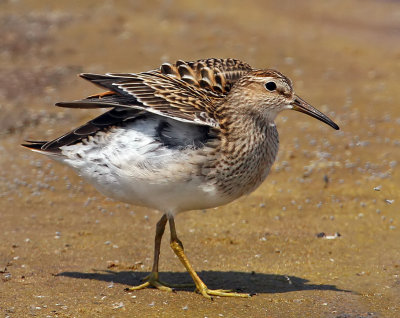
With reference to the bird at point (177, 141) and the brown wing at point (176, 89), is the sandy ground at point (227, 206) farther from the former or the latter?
the brown wing at point (176, 89)

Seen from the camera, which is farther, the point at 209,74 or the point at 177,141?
the point at 209,74

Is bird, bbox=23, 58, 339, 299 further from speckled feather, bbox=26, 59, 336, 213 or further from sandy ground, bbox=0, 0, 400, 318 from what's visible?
sandy ground, bbox=0, 0, 400, 318

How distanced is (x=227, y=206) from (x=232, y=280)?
226cm

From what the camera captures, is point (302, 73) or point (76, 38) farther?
point (76, 38)

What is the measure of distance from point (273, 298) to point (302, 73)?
874 cm

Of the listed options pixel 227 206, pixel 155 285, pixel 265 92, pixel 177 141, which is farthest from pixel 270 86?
pixel 227 206

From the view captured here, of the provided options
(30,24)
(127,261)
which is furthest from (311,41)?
(127,261)

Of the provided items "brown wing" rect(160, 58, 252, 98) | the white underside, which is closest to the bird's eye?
"brown wing" rect(160, 58, 252, 98)

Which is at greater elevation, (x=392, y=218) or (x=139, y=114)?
(x=139, y=114)

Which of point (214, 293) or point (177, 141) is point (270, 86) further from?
point (214, 293)

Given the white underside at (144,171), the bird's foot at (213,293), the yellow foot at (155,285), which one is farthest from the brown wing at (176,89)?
the yellow foot at (155,285)

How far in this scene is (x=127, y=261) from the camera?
8102 millimetres

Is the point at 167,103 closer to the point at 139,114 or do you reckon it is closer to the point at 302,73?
the point at 139,114

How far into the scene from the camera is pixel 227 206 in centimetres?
977
